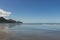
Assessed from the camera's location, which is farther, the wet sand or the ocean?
the ocean

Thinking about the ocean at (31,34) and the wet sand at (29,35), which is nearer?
the wet sand at (29,35)

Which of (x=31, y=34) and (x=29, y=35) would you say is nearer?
(x=29, y=35)
